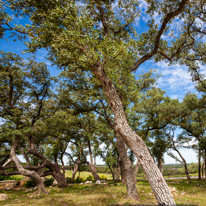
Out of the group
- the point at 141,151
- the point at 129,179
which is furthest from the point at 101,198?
the point at 141,151

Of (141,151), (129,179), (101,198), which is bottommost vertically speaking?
(101,198)

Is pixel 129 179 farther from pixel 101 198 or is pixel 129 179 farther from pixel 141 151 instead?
pixel 141 151

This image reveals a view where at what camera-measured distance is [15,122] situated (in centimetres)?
1298

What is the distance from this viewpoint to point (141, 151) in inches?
225

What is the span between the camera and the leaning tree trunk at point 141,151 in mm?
4900

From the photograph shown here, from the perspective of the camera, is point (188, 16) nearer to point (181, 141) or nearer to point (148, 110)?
point (148, 110)

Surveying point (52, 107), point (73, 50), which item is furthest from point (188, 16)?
point (52, 107)

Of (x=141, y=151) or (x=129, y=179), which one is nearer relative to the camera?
(x=141, y=151)

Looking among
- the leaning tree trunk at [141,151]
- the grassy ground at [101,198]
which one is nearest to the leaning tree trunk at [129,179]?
the grassy ground at [101,198]

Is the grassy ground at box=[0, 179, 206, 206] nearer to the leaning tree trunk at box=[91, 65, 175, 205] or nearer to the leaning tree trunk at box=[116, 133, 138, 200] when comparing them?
the leaning tree trunk at box=[116, 133, 138, 200]

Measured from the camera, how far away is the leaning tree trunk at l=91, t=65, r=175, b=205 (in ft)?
16.1

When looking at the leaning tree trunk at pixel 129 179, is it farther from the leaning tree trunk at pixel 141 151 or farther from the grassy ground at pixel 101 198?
the leaning tree trunk at pixel 141 151

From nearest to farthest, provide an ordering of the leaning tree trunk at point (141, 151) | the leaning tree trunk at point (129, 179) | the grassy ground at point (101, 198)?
the leaning tree trunk at point (141, 151) < the grassy ground at point (101, 198) < the leaning tree trunk at point (129, 179)

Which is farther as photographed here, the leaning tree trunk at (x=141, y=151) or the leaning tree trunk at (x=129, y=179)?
the leaning tree trunk at (x=129, y=179)
